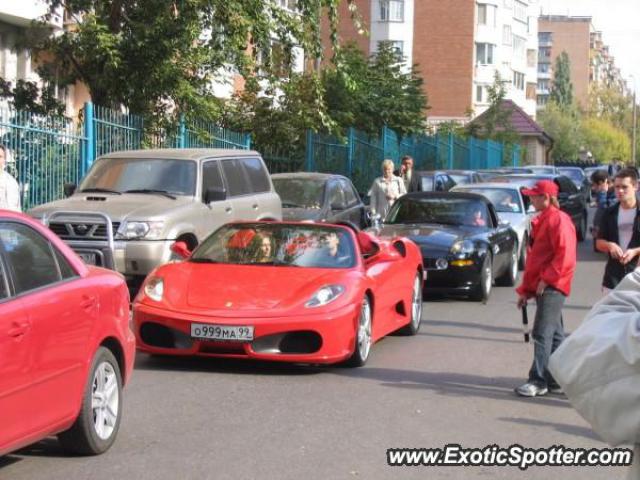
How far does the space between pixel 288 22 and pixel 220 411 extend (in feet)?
42.8

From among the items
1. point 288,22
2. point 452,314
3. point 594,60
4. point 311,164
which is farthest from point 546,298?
point 594,60

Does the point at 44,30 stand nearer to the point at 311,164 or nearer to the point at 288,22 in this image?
the point at 288,22

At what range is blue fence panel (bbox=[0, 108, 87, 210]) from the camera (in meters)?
15.9

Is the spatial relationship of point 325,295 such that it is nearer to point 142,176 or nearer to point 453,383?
point 453,383

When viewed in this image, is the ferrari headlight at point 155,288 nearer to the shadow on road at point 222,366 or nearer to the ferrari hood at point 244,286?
the ferrari hood at point 244,286

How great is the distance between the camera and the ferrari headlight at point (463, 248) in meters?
15.5

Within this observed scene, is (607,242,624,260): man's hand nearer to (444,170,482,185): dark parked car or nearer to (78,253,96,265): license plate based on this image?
(78,253,96,265): license plate

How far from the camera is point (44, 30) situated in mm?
21516

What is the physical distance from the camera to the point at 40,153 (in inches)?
649

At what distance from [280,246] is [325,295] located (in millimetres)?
1107

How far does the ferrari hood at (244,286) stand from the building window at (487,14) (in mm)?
75391

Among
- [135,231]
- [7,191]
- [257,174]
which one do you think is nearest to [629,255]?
[135,231]

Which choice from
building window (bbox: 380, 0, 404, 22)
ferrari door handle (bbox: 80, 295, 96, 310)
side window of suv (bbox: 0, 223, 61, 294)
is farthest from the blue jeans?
building window (bbox: 380, 0, 404, 22)

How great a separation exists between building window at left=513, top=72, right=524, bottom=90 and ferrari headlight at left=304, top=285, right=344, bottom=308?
8764cm
